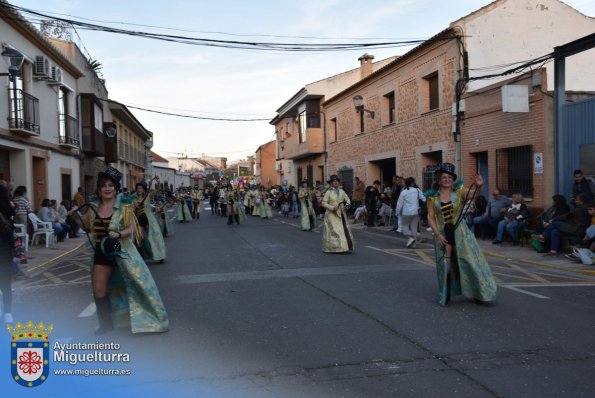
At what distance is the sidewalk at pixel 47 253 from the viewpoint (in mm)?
10875

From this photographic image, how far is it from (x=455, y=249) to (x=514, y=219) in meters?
7.13

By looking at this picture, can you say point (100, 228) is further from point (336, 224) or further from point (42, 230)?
point (42, 230)

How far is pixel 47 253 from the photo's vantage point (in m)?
13.3

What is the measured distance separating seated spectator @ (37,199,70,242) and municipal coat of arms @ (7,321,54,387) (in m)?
12.4

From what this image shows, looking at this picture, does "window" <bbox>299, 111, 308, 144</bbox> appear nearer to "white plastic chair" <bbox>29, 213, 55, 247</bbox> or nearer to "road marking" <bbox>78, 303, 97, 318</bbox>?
"white plastic chair" <bbox>29, 213, 55, 247</bbox>

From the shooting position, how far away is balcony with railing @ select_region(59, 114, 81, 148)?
20969 millimetres

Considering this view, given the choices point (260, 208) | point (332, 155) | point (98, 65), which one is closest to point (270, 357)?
point (260, 208)

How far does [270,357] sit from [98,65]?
99.9 feet

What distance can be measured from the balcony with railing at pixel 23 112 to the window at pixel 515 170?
45.4 ft

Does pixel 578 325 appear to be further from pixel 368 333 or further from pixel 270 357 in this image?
pixel 270 357

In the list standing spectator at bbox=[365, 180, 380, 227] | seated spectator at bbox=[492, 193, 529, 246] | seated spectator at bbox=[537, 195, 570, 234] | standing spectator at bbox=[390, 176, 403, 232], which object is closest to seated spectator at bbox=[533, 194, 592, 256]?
seated spectator at bbox=[537, 195, 570, 234]

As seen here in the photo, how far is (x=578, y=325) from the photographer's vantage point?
570 cm

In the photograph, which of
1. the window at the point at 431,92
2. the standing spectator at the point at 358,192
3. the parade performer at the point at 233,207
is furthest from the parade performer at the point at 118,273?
the standing spectator at the point at 358,192

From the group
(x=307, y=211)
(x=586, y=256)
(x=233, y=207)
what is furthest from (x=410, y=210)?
(x=233, y=207)
